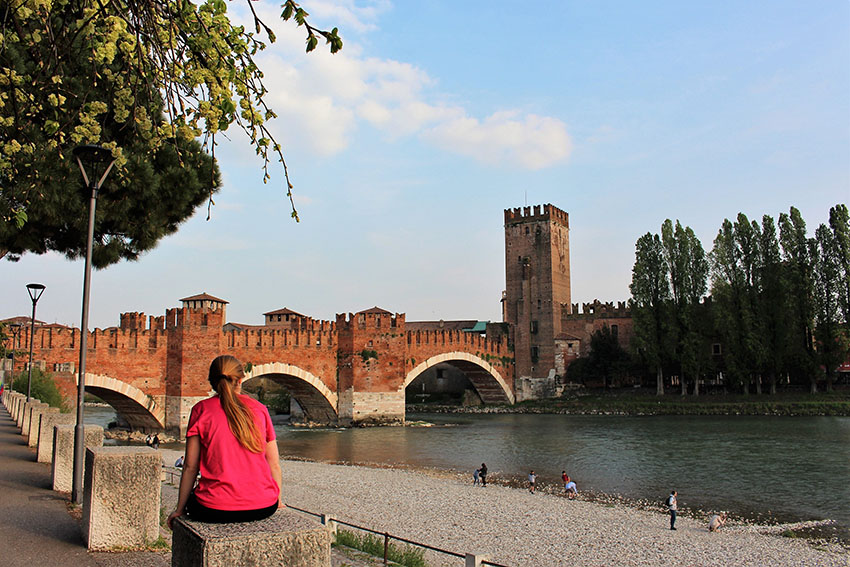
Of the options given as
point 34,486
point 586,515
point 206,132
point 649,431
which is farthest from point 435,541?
point 649,431

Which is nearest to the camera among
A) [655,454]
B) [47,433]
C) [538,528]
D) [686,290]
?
[47,433]

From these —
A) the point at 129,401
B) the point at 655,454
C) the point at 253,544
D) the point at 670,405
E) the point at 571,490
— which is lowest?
the point at 571,490

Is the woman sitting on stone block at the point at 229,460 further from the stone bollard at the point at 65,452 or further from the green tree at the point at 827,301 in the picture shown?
the green tree at the point at 827,301

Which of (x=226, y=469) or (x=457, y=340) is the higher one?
(x=457, y=340)

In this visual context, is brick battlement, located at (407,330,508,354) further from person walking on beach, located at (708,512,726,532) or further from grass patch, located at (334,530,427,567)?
grass patch, located at (334,530,427,567)

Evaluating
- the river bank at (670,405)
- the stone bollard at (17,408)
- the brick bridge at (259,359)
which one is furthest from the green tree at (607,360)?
the stone bollard at (17,408)

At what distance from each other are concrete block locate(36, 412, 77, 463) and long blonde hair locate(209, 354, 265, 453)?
656cm

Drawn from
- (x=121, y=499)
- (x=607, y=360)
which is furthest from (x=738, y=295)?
(x=121, y=499)

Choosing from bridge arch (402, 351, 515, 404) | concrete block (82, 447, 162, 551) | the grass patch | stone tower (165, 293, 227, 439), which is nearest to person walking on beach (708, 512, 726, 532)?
the grass patch

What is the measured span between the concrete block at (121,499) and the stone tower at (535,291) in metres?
40.2

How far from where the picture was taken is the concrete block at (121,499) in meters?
4.52

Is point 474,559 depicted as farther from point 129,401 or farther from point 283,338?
point 283,338

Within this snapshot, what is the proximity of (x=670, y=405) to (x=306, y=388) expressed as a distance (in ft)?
62.3

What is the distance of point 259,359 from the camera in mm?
28156
